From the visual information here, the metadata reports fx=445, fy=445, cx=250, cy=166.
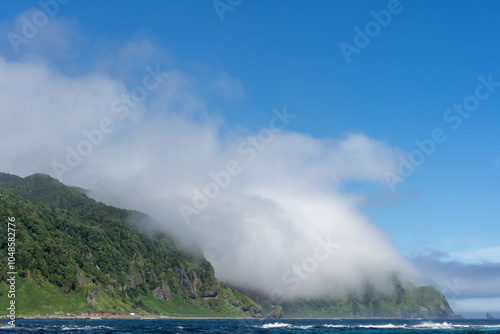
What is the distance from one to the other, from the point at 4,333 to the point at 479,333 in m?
176

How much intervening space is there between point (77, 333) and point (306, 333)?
83.2 metres

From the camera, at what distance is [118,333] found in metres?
146

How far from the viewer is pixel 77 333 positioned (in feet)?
457

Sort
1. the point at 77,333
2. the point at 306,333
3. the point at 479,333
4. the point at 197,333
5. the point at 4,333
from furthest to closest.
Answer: the point at 479,333, the point at 306,333, the point at 197,333, the point at 77,333, the point at 4,333

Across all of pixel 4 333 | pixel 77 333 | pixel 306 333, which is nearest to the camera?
pixel 4 333

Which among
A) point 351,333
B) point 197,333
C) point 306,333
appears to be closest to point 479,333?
point 351,333

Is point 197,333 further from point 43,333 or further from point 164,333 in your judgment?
point 43,333

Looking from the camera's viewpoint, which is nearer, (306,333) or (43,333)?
(43,333)

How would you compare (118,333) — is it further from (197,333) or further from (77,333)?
(197,333)

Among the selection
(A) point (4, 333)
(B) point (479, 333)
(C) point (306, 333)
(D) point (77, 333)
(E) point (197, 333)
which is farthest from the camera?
(B) point (479, 333)

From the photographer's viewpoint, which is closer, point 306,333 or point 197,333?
point 197,333

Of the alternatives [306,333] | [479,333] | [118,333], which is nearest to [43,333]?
[118,333]

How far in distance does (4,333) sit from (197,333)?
57.5 metres

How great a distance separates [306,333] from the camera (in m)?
171
